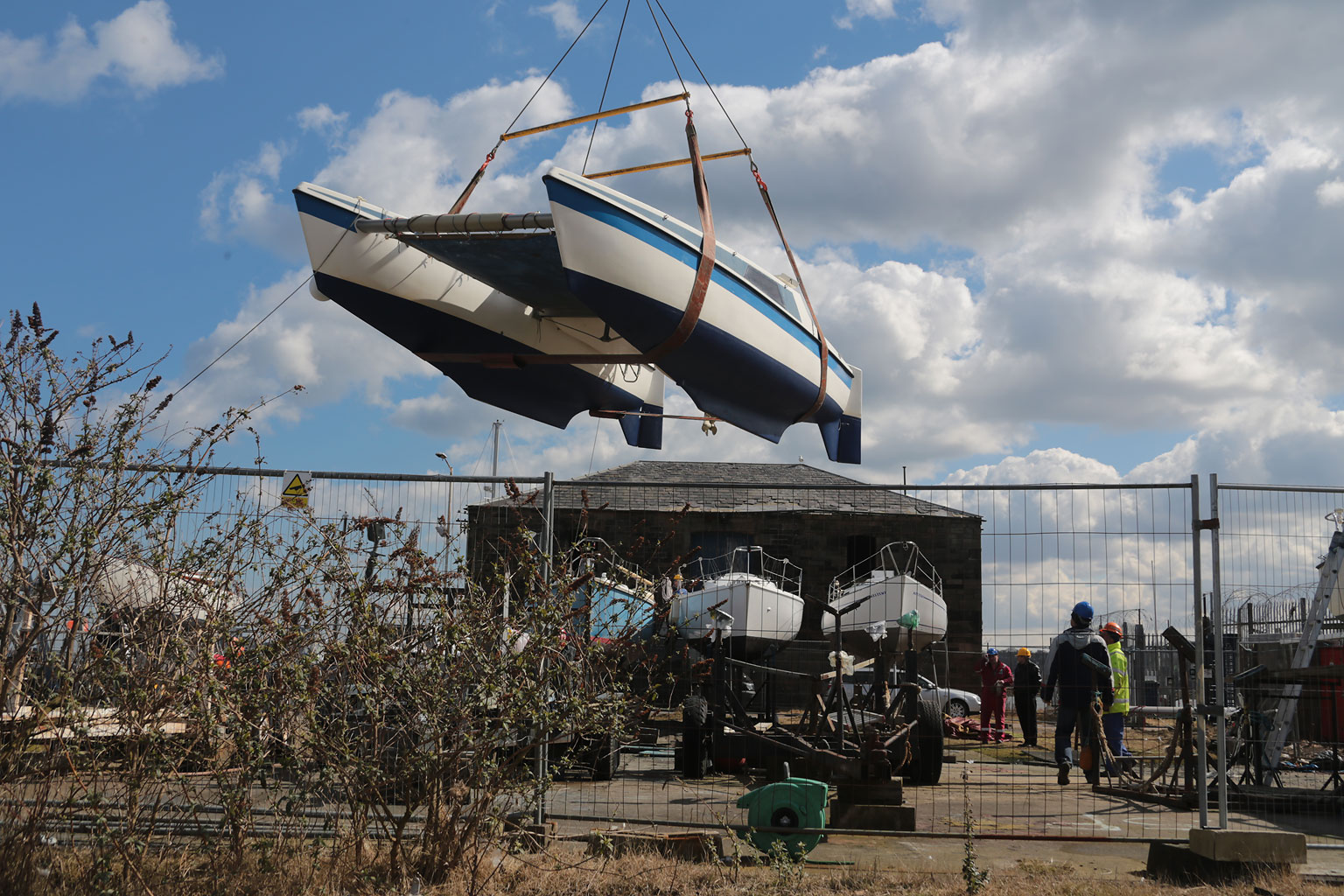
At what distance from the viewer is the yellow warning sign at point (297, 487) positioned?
6.47 m

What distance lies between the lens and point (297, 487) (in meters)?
6.61

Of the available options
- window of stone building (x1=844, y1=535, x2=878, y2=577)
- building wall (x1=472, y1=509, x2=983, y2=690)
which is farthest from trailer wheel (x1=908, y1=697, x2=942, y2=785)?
window of stone building (x1=844, y1=535, x2=878, y2=577)

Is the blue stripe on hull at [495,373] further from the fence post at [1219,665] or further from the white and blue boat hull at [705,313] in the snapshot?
the fence post at [1219,665]

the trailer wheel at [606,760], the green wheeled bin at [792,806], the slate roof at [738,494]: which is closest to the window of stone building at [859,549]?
the slate roof at [738,494]

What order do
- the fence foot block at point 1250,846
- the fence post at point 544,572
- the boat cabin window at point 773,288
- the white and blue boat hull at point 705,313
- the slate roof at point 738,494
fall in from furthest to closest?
the slate roof at point 738,494 → the boat cabin window at point 773,288 → the white and blue boat hull at point 705,313 → the fence foot block at point 1250,846 → the fence post at point 544,572

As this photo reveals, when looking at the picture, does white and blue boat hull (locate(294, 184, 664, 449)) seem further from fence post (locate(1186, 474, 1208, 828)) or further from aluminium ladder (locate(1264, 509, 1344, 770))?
aluminium ladder (locate(1264, 509, 1344, 770))

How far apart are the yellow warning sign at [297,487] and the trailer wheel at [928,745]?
5.05 m

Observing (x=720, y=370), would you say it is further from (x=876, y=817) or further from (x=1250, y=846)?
(x=1250, y=846)

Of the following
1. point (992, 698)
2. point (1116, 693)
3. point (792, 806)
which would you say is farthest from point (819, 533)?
point (792, 806)

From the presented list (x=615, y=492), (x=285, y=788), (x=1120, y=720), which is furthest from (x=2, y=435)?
(x=615, y=492)

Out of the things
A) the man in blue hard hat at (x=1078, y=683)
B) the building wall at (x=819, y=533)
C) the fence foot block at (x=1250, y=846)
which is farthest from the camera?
the building wall at (x=819, y=533)

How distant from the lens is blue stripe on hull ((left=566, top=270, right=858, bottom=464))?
8312 millimetres

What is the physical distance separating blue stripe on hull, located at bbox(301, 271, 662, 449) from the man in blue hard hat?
4.81 m

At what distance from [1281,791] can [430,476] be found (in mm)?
7815
